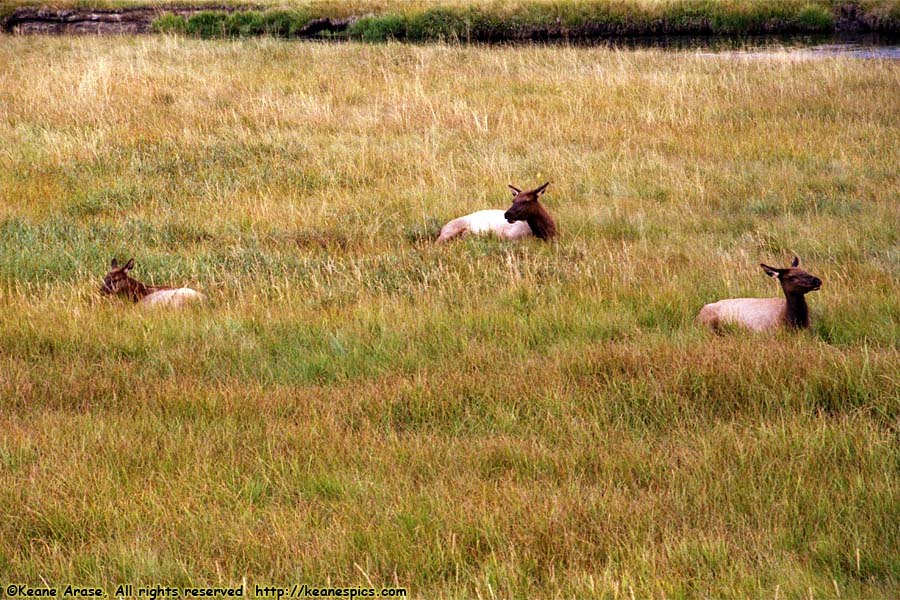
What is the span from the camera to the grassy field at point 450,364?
3.80 m

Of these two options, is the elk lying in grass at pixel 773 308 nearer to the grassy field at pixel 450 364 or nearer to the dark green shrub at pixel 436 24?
the grassy field at pixel 450 364

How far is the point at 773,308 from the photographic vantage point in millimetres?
6426

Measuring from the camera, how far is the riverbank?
106 ft

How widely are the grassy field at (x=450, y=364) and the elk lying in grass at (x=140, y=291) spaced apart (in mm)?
232

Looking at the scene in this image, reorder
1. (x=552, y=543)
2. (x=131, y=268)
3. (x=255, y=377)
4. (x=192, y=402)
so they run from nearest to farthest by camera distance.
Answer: (x=552, y=543), (x=192, y=402), (x=255, y=377), (x=131, y=268)

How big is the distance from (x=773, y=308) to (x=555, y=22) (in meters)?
28.7

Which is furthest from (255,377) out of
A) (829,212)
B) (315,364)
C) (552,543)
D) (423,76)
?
(423,76)

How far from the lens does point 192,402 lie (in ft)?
17.5

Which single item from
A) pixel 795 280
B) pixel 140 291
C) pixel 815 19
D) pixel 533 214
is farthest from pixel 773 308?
pixel 815 19

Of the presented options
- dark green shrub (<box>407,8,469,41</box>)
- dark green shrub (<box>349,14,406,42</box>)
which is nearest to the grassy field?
dark green shrub (<box>407,8,469,41</box>)

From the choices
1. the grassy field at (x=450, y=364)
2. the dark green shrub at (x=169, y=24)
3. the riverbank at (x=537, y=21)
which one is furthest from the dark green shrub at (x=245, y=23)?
the grassy field at (x=450, y=364)

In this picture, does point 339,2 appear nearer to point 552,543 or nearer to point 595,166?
point 595,166

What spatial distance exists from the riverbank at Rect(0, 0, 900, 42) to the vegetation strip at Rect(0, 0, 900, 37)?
34 mm

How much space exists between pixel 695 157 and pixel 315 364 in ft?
25.1
